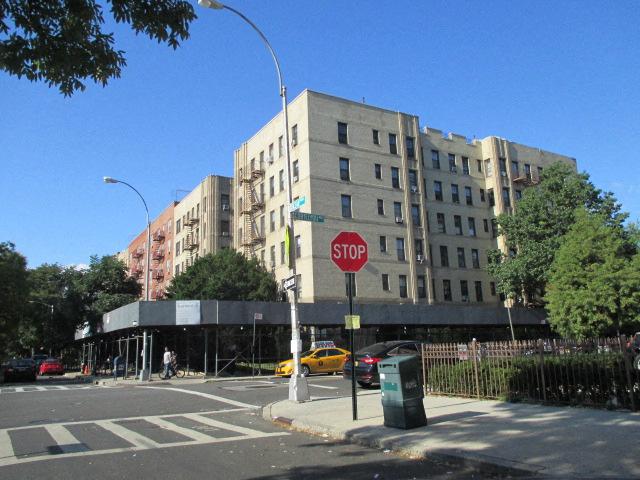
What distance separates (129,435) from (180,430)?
38.8 inches

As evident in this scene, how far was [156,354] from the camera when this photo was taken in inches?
1460

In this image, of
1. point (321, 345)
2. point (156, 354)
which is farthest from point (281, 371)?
point (156, 354)

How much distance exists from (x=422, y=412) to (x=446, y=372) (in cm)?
477

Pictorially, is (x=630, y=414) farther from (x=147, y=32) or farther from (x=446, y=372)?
(x=147, y=32)

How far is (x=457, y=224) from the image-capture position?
1957 inches

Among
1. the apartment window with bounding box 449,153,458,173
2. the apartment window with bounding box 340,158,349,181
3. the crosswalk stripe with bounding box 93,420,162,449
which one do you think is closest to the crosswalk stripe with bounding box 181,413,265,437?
the crosswalk stripe with bounding box 93,420,162,449

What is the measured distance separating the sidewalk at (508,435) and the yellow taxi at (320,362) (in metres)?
14.3

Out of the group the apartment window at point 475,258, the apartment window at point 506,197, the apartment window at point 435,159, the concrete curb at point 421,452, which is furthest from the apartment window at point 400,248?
the concrete curb at point 421,452

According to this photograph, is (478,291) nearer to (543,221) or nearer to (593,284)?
(543,221)

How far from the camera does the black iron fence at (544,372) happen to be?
10.2 meters

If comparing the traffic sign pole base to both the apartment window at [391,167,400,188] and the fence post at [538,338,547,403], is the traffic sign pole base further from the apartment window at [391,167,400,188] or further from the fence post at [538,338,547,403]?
the apartment window at [391,167,400,188]

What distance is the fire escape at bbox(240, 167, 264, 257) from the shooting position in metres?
48.9

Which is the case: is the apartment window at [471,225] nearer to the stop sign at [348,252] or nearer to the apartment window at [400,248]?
the apartment window at [400,248]

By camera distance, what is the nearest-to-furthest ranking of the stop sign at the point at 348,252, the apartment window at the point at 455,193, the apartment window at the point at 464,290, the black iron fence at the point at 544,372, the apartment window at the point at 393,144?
the black iron fence at the point at 544,372, the stop sign at the point at 348,252, the apartment window at the point at 393,144, the apartment window at the point at 464,290, the apartment window at the point at 455,193
